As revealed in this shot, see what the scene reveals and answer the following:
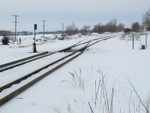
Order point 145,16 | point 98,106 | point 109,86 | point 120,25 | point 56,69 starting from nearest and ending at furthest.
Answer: point 98,106 < point 109,86 < point 56,69 < point 145,16 < point 120,25

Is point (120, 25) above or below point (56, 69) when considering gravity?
above

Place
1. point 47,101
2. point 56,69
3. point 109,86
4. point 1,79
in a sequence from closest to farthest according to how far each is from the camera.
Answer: point 47,101
point 109,86
point 1,79
point 56,69

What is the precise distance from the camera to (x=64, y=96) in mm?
6480

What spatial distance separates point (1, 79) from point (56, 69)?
281 cm

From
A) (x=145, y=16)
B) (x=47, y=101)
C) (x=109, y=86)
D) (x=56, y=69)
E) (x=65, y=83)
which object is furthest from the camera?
(x=145, y=16)

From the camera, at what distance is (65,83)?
318 inches

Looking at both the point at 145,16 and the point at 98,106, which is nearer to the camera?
the point at 98,106

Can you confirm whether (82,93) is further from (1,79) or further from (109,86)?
(1,79)

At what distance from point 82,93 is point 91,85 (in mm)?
1007

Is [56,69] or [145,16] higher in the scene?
[145,16]

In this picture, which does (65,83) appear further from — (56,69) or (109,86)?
(56,69)

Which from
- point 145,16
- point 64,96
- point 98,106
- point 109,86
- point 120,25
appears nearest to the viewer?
point 98,106

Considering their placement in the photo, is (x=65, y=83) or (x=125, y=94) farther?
(x=65, y=83)

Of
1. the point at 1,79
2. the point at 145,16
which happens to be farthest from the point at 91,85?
the point at 145,16
